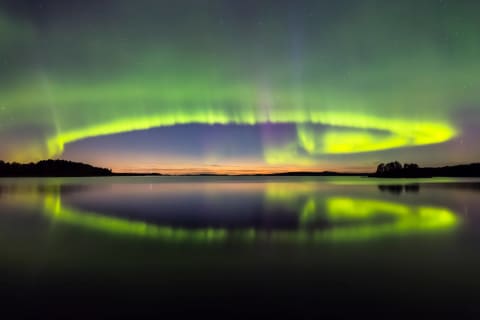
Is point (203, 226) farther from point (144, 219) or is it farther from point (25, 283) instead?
point (25, 283)

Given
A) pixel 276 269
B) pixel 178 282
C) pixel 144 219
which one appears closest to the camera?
pixel 178 282

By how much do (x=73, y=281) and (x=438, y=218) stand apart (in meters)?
22.7

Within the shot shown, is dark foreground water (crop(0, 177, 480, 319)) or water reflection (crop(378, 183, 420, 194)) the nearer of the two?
dark foreground water (crop(0, 177, 480, 319))

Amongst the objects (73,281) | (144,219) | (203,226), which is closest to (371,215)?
(203,226)

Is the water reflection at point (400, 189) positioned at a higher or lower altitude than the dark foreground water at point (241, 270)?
higher

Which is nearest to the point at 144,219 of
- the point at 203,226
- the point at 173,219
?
the point at 173,219

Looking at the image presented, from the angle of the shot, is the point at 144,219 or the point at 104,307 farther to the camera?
the point at 144,219

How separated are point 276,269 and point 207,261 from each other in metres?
2.42

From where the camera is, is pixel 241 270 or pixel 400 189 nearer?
pixel 241 270

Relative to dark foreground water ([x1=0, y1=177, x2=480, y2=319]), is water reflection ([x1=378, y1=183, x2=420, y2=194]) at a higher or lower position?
higher

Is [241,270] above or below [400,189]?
below

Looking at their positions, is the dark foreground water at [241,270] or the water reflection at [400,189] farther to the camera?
the water reflection at [400,189]

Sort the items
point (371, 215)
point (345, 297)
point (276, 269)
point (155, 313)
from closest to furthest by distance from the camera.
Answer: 1. point (155, 313)
2. point (345, 297)
3. point (276, 269)
4. point (371, 215)

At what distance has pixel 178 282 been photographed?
970 centimetres
